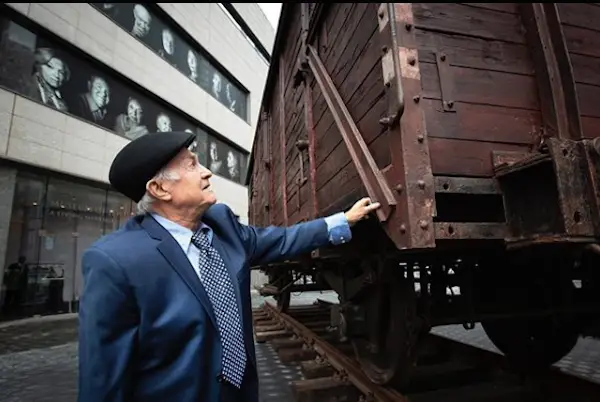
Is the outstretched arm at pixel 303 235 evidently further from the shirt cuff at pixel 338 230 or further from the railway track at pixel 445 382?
the railway track at pixel 445 382

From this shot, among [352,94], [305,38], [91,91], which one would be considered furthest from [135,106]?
[352,94]

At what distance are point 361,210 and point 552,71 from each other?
1233mm

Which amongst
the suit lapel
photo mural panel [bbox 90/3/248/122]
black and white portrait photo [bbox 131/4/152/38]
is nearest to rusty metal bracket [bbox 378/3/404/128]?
the suit lapel

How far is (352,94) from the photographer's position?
241 cm

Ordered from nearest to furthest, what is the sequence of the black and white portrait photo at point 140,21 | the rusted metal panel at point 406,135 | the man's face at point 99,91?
1. the rusted metal panel at point 406,135
2. the man's face at point 99,91
3. the black and white portrait photo at point 140,21

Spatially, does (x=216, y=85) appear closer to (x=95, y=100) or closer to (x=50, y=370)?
(x=95, y=100)

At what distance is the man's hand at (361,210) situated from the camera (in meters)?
1.87

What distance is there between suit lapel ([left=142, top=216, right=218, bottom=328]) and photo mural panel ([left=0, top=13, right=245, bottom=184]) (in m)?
6.97

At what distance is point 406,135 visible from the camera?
5.48ft

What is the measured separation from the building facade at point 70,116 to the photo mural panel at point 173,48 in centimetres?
5

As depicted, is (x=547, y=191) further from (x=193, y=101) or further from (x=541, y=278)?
(x=193, y=101)

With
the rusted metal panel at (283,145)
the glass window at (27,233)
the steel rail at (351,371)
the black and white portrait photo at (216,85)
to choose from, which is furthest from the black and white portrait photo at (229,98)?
the steel rail at (351,371)

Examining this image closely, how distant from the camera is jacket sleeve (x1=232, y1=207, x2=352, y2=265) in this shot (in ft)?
5.90

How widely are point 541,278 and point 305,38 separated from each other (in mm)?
2994
